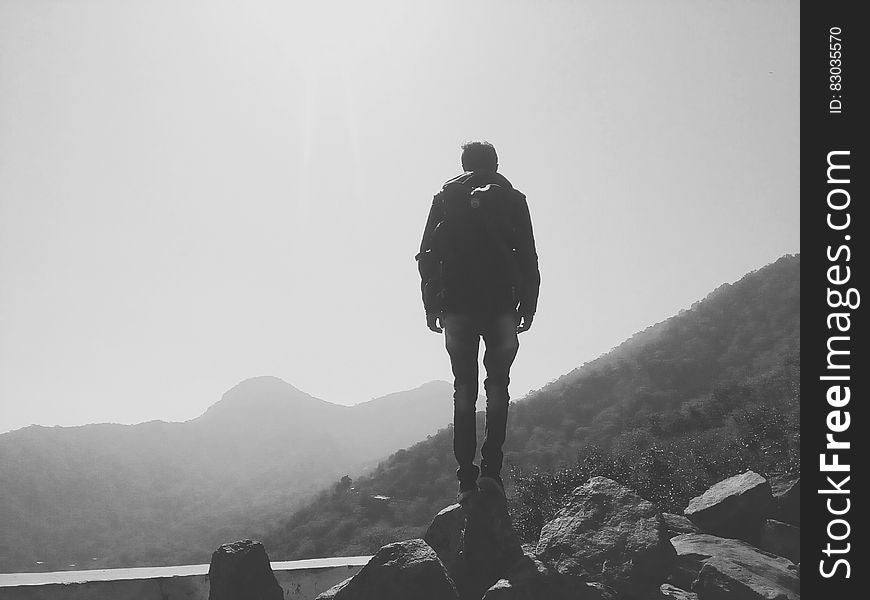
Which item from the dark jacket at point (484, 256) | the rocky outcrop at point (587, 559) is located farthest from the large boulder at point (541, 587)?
the dark jacket at point (484, 256)

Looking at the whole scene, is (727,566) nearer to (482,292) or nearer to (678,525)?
(678,525)

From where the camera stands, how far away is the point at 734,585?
3.37 metres

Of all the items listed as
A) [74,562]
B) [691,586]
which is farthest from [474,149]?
[74,562]

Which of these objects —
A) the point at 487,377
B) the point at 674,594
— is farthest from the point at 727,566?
the point at 487,377

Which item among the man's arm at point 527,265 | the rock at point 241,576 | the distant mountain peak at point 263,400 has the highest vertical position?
the man's arm at point 527,265

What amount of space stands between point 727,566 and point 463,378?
7.03 ft

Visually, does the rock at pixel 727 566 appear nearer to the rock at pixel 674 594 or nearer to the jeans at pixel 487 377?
the rock at pixel 674 594

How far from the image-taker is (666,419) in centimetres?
2598

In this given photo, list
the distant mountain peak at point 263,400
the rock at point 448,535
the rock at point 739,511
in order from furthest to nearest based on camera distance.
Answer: the distant mountain peak at point 263,400 → the rock at point 739,511 → the rock at point 448,535

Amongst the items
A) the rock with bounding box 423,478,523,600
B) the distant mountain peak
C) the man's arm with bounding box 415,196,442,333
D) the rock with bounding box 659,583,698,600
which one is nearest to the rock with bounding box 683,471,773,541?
the rock with bounding box 659,583,698,600

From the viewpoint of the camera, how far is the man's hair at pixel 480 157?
4.68 metres

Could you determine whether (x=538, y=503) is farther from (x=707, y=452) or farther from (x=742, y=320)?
(x=742, y=320)

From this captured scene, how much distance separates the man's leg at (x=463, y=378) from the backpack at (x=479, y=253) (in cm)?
15

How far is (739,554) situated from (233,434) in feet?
398
